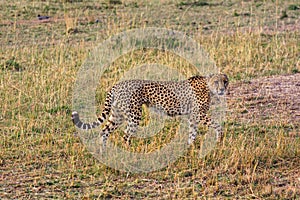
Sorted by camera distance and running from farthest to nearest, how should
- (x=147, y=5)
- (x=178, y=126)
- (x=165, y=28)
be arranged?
1. (x=147, y=5)
2. (x=165, y=28)
3. (x=178, y=126)

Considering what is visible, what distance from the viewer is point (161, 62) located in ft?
32.5

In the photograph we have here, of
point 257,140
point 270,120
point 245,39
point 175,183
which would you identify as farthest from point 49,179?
point 245,39

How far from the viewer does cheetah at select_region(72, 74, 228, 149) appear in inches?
260

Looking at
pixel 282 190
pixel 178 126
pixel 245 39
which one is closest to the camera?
pixel 282 190

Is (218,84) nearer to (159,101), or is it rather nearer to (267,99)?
(159,101)

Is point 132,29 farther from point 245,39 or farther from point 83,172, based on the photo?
point 83,172

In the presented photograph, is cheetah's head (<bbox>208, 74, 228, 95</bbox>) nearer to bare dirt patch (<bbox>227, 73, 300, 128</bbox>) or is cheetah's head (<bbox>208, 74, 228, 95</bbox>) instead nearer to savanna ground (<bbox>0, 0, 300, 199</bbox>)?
savanna ground (<bbox>0, 0, 300, 199</bbox>)

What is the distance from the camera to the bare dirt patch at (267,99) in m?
7.66

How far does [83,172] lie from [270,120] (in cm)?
235

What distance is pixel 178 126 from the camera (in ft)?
24.1

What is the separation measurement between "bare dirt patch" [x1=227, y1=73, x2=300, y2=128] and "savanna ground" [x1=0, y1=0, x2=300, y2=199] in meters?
0.01

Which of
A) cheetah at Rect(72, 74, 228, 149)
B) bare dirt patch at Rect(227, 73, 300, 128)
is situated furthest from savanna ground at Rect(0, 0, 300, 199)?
cheetah at Rect(72, 74, 228, 149)

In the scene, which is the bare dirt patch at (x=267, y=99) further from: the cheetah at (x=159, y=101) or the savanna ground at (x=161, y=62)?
the cheetah at (x=159, y=101)

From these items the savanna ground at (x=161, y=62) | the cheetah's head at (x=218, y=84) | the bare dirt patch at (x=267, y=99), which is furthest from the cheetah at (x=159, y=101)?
the bare dirt patch at (x=267, y=99)
